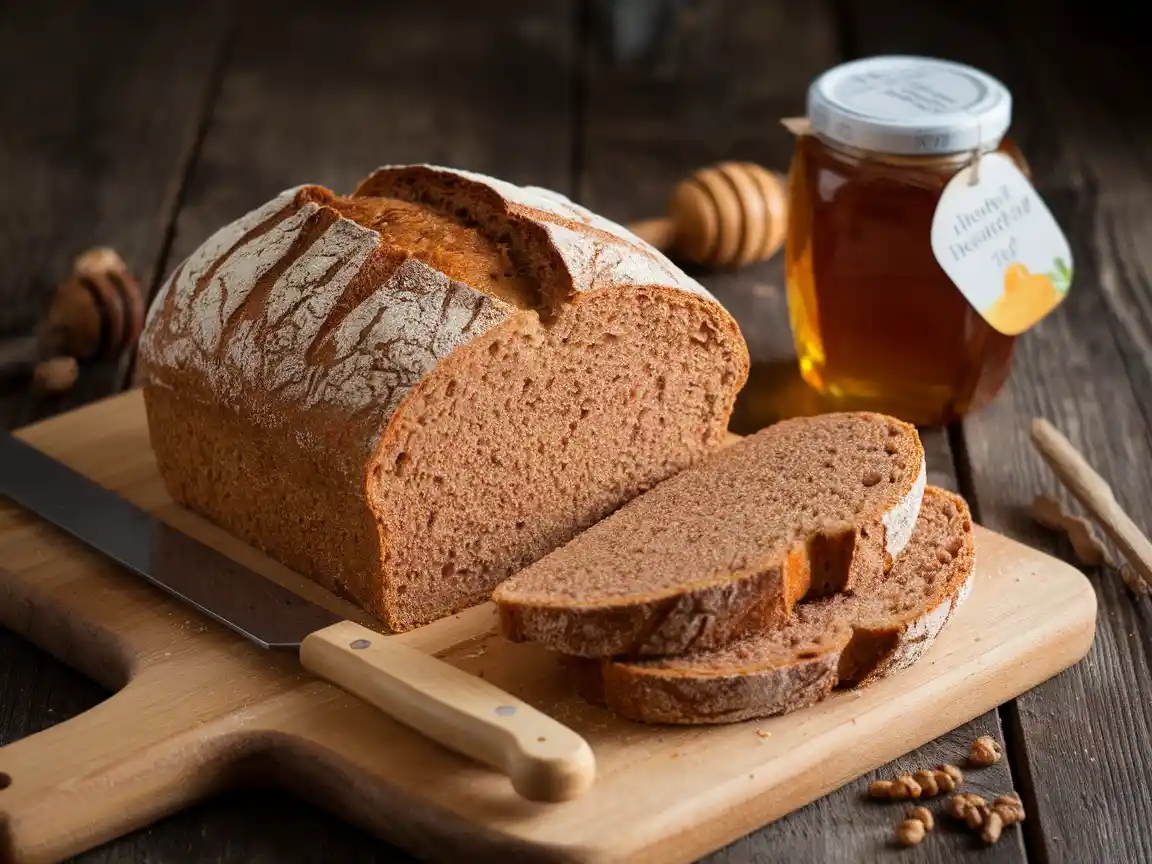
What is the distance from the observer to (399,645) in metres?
2.69

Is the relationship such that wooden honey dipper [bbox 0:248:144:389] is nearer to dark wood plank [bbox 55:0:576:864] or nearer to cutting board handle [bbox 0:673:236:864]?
dark wood plank [bbox 55:0:576:864]

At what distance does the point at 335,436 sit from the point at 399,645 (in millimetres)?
425

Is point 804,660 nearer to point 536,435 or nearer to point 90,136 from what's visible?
point 536,435

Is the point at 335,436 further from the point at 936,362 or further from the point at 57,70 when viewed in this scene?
the point at 57,70

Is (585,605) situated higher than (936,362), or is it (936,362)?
(585,605)

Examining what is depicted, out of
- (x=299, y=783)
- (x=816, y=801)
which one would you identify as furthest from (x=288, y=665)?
(x=816, y=801)

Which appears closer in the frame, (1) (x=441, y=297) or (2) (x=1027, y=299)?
(1) (x=441, y=297)

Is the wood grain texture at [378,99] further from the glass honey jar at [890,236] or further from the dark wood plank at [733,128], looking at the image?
the glass honey jar at [890,236]

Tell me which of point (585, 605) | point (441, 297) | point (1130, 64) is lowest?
point (1130, 64)

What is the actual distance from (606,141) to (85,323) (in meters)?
2.04

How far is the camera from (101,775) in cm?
256

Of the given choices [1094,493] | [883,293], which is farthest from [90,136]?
[1094,493]

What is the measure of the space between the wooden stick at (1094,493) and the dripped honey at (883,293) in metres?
0.27

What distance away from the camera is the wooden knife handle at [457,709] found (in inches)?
93.7
